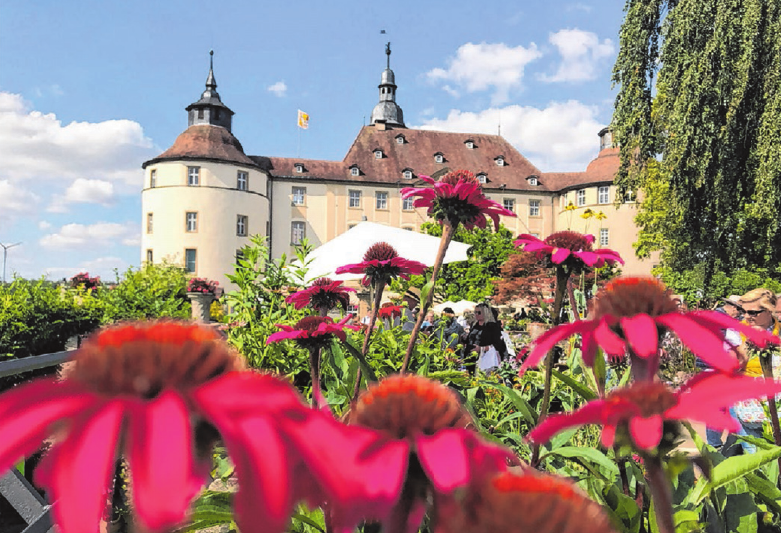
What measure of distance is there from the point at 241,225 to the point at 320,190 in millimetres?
5161

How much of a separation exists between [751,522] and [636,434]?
87 centimetres

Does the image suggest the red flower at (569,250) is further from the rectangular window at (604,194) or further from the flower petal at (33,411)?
the rectangular window at (604,194)

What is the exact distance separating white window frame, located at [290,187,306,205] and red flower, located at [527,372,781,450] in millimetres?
33525

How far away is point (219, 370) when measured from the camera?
0.43 m

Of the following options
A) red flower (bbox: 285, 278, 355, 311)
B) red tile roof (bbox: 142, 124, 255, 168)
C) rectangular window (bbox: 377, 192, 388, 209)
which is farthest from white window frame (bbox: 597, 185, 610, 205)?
red flower (bbox: 285, 278, 355, 311)

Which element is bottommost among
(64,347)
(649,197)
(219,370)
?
(64,347)

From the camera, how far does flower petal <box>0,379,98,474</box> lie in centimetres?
33

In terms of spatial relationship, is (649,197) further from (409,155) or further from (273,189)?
(273,189)

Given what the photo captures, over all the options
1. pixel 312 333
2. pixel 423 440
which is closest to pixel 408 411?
pixel 423 440

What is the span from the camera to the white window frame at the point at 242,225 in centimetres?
3122

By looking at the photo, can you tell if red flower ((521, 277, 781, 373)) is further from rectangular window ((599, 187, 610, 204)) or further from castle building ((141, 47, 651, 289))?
rectangular window ((599, 187, 610, 204))

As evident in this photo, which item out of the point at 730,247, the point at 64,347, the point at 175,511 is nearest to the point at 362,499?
the point at 175,511

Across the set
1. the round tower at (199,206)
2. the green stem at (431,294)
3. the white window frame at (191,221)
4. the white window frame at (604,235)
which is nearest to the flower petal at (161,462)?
the green stem at (431,294)

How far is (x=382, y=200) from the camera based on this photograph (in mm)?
33406
